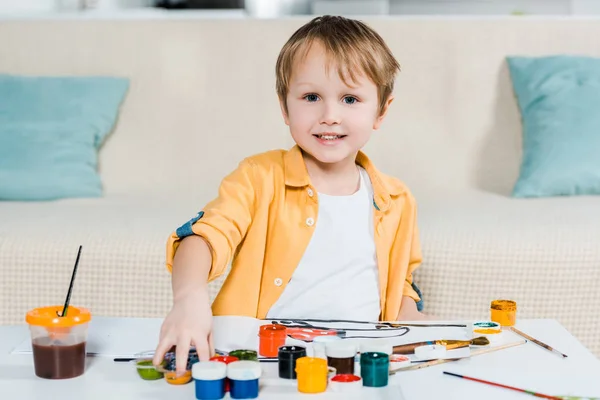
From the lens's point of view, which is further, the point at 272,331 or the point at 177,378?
the point at 272,331

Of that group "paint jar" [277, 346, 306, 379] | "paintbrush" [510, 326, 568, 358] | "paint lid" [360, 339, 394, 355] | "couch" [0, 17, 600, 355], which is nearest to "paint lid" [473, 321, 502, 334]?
"paintbrush" [510, 326, 568, 358]

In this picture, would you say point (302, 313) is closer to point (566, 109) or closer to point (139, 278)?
point (139, 278)

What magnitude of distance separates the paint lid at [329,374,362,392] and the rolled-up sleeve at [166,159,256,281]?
0.31m

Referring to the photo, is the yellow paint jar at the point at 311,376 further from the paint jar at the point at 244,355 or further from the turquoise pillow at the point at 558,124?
the turquoise pillow at the point at 558,124

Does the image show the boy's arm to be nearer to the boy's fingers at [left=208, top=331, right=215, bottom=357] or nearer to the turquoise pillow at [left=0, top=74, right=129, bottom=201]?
the boy's fingers at [left=208, top=331, right=215, bottom=357]

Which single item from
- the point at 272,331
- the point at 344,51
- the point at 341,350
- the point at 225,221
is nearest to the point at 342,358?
the point at 341,350

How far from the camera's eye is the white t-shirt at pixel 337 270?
1291 millimetres

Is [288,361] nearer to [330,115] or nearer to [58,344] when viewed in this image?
[58,344]

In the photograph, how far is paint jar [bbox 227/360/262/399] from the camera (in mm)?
785

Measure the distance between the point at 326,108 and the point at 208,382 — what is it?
55cm

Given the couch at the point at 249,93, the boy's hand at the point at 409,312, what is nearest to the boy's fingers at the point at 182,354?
the boy's hand at the point at 409,312

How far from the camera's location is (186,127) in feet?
7.60

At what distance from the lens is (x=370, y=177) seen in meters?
1.39

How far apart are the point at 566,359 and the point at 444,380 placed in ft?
0.54
